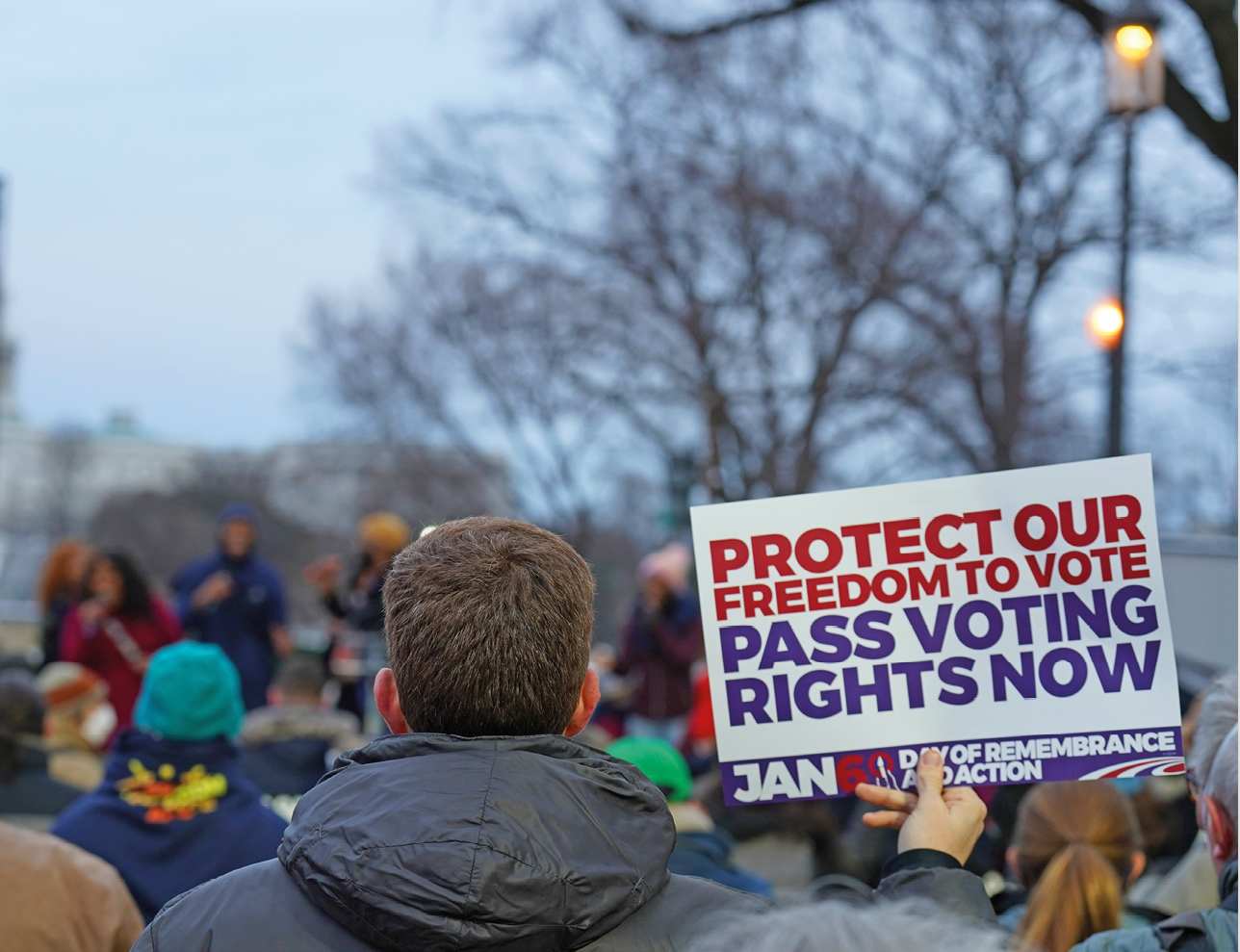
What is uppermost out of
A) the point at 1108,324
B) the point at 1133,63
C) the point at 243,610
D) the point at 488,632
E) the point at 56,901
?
the point at 1133,63

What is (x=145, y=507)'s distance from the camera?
41.7 meters

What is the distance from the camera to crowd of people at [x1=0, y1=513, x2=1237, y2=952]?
162 cm

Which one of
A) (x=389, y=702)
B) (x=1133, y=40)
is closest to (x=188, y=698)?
(x=389, y=702)

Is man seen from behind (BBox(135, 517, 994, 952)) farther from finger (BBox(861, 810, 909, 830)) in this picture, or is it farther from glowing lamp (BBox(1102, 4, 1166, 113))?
glowing lamp (BBox(1102, 4, 1166, 113))

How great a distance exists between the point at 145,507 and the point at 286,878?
4238 centimetres

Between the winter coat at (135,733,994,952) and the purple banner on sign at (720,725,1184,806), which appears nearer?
the winter coat at (135,733,994,952)

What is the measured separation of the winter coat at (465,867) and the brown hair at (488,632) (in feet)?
0.21

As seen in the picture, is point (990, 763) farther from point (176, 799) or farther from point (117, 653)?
point (117, 653)

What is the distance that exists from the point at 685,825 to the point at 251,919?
7.93 ft

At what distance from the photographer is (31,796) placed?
4457mm

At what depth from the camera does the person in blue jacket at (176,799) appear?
3662 millimetres

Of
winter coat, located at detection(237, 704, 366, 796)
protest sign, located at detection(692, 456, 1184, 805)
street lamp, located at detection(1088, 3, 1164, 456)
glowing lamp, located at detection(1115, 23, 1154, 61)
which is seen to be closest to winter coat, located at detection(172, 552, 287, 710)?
winter coat, located at detection(237, 704, 366, 796)

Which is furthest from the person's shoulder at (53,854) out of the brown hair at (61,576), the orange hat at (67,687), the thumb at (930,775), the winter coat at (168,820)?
the brown hair at (61,576)

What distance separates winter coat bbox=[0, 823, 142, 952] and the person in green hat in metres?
1.39
